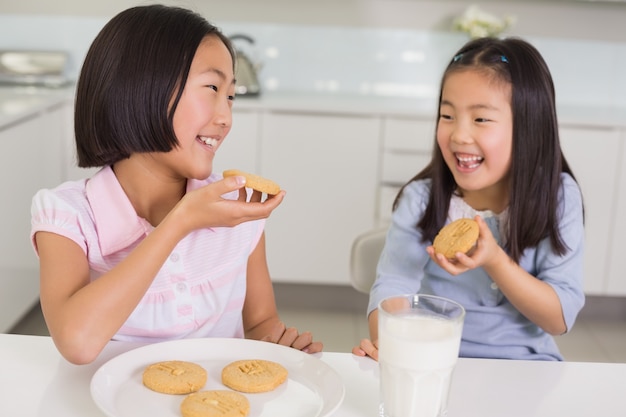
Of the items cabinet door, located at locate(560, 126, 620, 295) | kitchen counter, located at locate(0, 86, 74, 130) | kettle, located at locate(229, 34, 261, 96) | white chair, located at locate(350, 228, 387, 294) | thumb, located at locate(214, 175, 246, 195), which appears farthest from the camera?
kettle, located at locate(229, 34, 261, 96)

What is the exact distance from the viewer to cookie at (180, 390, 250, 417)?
88 cm

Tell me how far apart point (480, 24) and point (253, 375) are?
9.12 ft

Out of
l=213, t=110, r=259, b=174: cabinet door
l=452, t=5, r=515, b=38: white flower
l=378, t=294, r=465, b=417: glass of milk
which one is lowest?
l=213, t=110, r=259, b=174: cabinet door

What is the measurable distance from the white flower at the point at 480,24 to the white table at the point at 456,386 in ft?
Answer: 8.23

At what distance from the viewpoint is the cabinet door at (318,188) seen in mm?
3289

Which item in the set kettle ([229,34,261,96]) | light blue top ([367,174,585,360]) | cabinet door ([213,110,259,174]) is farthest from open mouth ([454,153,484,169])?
kettle ([229,34,261,96])

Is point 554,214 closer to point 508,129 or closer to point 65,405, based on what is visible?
point 508,129

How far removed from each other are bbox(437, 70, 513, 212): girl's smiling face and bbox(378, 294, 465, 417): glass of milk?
613mm

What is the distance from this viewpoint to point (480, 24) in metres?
3.47

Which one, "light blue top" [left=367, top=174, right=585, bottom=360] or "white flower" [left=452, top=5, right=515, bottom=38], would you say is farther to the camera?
"white flower" [left=452, top=5, right=515, bottom=38]

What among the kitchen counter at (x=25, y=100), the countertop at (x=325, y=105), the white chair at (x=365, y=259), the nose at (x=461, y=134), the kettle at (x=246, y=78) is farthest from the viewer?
the kettle at (x=246, y=78)

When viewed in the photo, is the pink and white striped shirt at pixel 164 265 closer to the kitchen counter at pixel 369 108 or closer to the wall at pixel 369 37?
the kitchen counter at pixel 369 108

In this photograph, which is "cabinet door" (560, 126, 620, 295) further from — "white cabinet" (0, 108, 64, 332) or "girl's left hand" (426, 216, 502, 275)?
"girl's left hand" (426, 216, 502, 275)

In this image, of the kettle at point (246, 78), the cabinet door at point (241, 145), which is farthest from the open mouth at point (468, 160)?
the kettle at point (246, 78)
